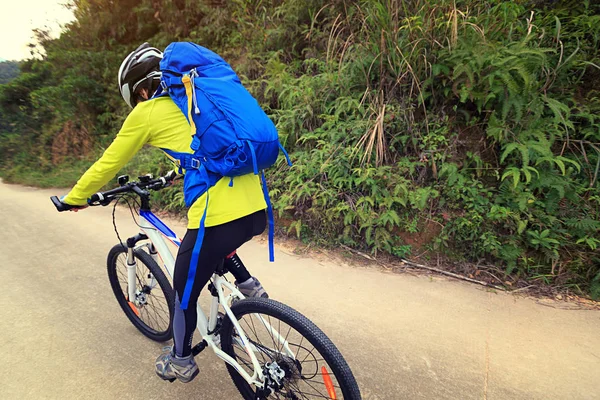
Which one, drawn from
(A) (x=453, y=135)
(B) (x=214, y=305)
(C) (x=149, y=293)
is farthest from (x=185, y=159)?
(A) (x=453, y=135)

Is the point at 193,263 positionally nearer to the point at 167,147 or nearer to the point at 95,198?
the point at 167,147

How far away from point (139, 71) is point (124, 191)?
28.6 inches

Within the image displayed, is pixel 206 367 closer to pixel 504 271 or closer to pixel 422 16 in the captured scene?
pixel 504 271

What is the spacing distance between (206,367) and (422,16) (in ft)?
14.1

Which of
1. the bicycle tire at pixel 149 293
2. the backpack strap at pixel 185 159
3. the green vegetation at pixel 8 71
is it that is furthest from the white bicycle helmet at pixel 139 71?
the green vegetation at pixel 8 71

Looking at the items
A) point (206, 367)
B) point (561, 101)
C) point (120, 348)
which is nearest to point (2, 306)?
point (120, 348)

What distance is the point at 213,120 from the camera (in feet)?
4.59

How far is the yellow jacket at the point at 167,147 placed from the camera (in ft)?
4.99

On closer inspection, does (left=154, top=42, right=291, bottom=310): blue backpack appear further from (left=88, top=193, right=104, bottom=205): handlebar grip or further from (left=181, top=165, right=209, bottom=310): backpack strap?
(left=88, top=193, right=104, bottom=205): handlebar grip

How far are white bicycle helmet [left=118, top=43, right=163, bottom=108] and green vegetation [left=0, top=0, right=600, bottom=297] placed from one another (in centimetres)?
227

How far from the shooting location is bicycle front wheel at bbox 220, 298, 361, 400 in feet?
4.61

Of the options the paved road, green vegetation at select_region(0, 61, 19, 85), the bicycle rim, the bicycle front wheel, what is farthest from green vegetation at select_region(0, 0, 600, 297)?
green vegetation at select_region(0, 61, 19, 85)

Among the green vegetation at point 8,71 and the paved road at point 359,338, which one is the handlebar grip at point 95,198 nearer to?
the paved road at point 359,338

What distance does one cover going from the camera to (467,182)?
332 cm
